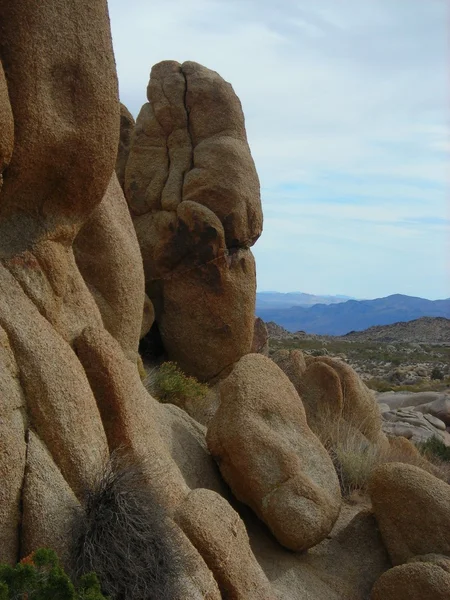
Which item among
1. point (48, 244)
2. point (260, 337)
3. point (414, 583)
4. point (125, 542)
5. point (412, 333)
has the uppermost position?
point (48, 244)

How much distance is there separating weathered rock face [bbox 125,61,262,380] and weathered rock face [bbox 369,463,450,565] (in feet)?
14.5

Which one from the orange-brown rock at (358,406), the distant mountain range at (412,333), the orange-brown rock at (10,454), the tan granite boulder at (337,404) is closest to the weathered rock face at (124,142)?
the tan granite boulder at (337,404)

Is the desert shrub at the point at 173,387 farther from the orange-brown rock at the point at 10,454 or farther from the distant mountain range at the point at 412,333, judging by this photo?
the distant mountain range at the point at 412,333

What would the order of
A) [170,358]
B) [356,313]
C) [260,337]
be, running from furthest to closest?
[356,313] → [260,337] → [170,358]

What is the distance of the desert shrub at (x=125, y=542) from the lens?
503cm

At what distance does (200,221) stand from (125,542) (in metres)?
7.34

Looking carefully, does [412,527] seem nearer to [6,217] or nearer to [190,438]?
[190,438]

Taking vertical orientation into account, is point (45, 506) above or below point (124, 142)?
below

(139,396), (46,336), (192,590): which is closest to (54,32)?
(46,336)

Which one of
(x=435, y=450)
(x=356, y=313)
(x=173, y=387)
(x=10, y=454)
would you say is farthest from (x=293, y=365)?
(x=356, y=313)

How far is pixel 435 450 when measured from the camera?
14.2 meters

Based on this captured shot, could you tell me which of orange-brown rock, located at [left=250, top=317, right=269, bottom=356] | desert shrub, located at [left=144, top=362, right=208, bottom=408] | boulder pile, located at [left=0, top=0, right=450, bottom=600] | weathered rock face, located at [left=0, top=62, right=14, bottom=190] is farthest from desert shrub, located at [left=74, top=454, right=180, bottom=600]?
orange-brown rock, located at [left=250, top=317, right=269, bottom=356]

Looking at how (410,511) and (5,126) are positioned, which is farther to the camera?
(410,511)

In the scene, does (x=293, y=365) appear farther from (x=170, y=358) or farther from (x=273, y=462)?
(x=273, y=462)
